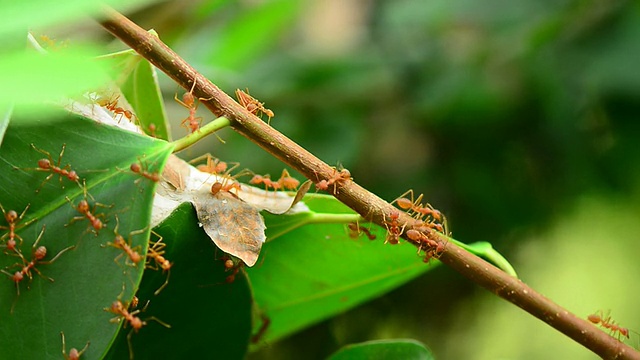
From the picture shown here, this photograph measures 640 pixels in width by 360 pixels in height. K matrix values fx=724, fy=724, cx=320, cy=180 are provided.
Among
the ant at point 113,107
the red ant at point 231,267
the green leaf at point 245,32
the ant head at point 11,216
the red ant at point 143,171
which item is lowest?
the ant head at point 11,216

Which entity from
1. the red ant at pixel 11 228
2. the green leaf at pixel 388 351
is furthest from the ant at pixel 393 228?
the red ant at pixel 11 228

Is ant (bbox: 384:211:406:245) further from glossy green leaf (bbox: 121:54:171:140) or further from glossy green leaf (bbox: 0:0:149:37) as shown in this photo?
glossy green leaf (bbox: 0:0:149:37)

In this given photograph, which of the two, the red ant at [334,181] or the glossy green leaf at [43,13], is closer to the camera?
the glossy green leaf at [43,13]

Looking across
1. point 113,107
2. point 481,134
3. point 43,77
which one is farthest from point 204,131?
point 481,134

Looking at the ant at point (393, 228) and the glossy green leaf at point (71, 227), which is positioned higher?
the ant at point (393, 228)

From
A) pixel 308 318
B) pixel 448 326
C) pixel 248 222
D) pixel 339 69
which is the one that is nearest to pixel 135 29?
pixel 248 222

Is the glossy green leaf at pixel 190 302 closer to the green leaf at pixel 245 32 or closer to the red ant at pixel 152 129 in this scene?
the red ant at pixel 152 129

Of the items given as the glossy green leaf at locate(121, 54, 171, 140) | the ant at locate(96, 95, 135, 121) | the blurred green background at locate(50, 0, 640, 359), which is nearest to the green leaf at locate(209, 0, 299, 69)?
the blurred green background at locate(50, 0, 640, 359)
